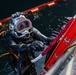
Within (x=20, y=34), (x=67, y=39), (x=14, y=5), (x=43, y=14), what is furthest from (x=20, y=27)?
(x=14, y=5)

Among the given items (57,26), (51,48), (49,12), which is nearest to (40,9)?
(49,12)

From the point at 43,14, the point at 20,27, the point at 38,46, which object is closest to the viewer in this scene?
the point at 38,46

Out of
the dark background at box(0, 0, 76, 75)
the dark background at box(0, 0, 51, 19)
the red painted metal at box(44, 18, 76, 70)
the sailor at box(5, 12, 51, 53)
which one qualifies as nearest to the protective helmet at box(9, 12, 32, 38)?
the sailor at box(5, 12, 51, 53)

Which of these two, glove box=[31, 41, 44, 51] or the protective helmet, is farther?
the protective helmet

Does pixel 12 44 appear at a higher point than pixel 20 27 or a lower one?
lower

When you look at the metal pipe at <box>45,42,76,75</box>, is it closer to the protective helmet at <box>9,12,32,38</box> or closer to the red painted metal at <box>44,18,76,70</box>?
the red painted metal at <box>44,18,76,70</box>

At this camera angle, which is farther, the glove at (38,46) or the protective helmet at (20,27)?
the protective helmet at (20,27)

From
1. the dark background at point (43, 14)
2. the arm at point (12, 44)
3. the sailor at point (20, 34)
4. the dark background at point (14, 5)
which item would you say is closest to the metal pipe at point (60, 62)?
the arm at point (12, 44)

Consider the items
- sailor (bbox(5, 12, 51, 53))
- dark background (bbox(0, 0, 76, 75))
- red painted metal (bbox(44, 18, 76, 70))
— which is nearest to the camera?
red painted metal (bbox(44, 18, 76, 70))

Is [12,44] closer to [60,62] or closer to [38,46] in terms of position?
[38,46]

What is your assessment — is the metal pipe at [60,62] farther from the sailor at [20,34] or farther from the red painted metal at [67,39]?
the sailor at [20,34]
